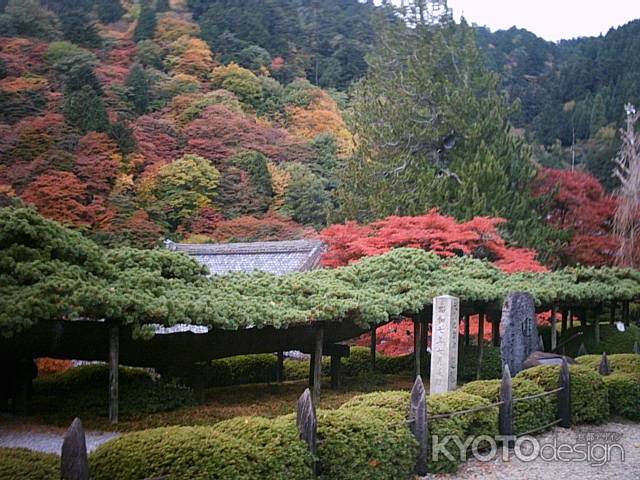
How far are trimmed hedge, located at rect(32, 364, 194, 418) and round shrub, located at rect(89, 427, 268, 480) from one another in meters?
4.94

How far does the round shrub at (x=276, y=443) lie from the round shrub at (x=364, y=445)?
37 centimetres

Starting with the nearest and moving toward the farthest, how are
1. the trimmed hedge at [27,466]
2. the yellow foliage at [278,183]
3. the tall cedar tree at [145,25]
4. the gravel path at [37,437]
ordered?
1. the trimmed hedge at [27,466]
2. the gravel path at [37,437]
3. the yellow foliage at [278,183]
4. the tall cedar tree at [145,25]

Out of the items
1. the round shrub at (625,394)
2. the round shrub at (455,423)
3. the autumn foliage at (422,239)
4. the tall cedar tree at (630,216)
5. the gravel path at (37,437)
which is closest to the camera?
the round shrub at (455,423)

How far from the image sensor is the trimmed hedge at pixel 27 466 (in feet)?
15.6

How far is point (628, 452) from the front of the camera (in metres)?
9.06

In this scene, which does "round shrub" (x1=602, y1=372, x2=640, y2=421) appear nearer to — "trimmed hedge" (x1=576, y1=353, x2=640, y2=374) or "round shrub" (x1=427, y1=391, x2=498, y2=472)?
"trimmed hedge" (x1=576, y1=353, x2=640, y2=374)

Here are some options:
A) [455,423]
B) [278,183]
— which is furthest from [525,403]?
[278,183]

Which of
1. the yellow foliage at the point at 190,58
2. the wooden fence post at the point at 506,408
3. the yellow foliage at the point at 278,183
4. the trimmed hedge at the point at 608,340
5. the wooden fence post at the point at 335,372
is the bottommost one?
the trimmed hedge at the point at 608,340

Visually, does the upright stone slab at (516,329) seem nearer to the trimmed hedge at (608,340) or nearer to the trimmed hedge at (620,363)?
the trimmed hedge at (620,363)

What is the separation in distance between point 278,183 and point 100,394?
71.3 feet

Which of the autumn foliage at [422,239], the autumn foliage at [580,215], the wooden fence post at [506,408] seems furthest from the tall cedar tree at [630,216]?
the wooden fence post at [506,408]

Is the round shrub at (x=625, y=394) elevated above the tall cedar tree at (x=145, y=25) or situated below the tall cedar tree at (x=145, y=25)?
below

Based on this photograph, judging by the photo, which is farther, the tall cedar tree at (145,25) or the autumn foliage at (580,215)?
the tall cedar tree at (145,25)

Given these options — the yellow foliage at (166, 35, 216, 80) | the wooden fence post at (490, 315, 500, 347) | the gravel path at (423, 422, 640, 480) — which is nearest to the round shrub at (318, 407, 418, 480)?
the gravel path at (423, 422, 640, 480)
